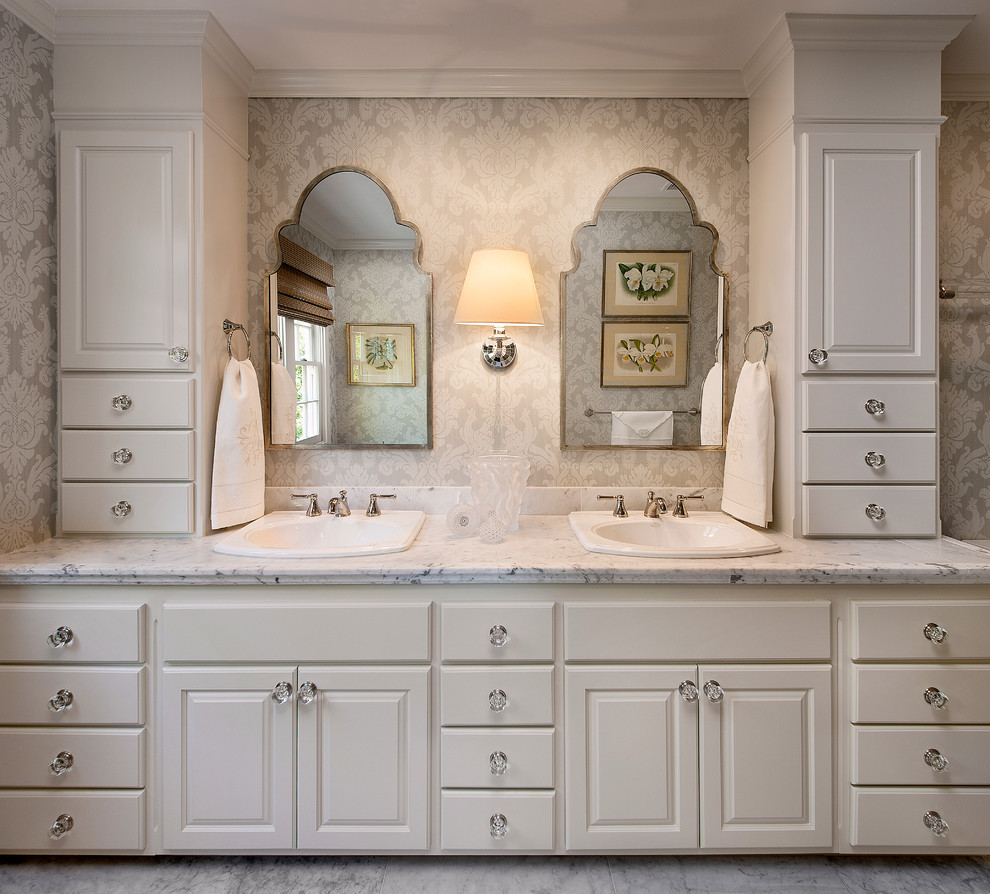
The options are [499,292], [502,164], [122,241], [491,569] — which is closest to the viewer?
[491,569]

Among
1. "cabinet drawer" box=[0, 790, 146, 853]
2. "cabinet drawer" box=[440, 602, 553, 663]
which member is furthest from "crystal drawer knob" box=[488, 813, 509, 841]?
"cabinet drawer" box=[0, 790, 146, 853]

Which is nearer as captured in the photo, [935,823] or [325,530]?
[935,823]

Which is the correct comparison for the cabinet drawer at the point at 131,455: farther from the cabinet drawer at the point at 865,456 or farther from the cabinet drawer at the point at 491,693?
the cabinet drawer at the point at 865,456

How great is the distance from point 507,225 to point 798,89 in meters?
0.95

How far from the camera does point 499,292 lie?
2.15 meters

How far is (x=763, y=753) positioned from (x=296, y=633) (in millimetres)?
1215

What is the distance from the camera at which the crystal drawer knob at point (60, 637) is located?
1651mm

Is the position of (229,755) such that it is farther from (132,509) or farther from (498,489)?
(498,489)

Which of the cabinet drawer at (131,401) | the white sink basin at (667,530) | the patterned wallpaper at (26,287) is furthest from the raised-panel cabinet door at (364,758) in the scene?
the patterned wallpaper at (26,287)

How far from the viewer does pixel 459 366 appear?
A: 2.32 metres

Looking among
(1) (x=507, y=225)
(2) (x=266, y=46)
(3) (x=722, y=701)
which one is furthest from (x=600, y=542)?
(2) (x=266, y=46)

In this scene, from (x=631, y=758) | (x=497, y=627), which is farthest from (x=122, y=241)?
(x=631, y=758)

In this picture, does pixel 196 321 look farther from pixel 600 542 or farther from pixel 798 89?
pixel 798 89

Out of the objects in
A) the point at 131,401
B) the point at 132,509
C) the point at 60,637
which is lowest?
the point at 60,637
